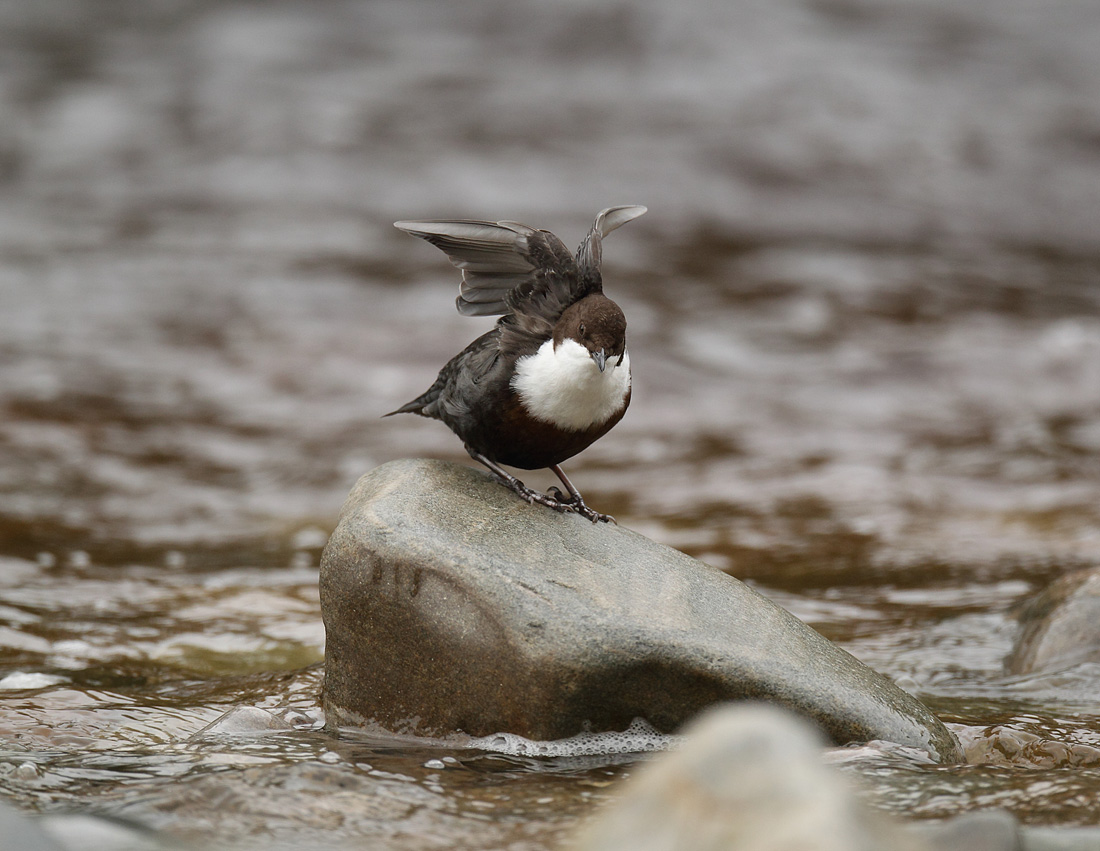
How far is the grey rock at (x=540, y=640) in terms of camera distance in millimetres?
3473

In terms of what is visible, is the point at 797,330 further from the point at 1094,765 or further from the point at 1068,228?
the point at 1094,765

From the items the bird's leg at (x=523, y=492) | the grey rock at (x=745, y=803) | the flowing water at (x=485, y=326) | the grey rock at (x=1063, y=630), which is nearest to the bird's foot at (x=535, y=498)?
the bird's leg at (x=523, y=492)

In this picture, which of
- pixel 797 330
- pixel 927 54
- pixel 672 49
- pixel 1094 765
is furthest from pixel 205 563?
pixel 927 54

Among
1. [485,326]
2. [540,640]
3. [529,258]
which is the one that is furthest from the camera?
[485,326]

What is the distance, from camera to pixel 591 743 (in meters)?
3.53

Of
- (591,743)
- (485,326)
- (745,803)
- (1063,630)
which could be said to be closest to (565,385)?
(591,743)

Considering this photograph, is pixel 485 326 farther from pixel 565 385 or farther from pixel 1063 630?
pixel 565 385

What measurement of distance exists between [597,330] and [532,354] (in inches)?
10.0

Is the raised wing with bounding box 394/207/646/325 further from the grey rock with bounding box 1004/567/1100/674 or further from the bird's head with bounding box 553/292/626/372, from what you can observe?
the grey rock with bounding box 1004/567/1100/674

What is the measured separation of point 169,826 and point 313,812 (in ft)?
1.09

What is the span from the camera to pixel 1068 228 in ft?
50.0

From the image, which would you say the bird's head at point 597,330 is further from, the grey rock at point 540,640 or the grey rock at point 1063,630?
→ the grey rock at point 1063,630

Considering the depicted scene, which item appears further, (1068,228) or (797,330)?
(1068,228)

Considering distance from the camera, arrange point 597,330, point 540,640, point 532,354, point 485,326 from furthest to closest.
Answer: point 485,326
point 532,354
point 597,330
point 540,640
